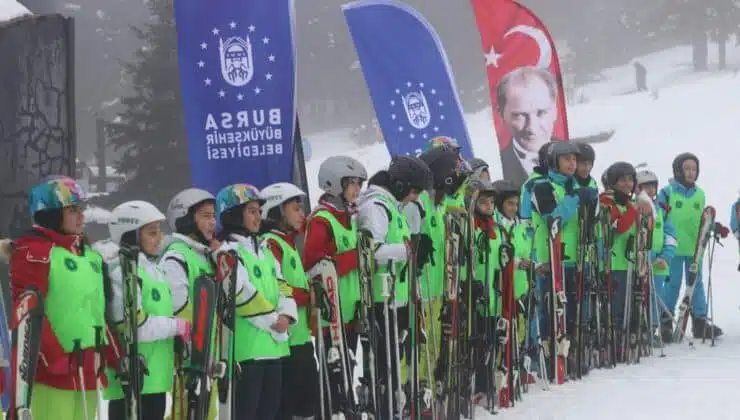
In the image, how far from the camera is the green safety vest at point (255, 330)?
6.78 meters

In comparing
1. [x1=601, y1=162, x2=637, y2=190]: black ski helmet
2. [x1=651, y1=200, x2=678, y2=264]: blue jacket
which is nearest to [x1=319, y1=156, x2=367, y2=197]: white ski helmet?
[x1=601, y1=162, x2=637, y2=190]: black ski helmet

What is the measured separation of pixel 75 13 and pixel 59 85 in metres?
41.7

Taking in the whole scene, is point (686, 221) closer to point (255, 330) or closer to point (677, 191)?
point (677, 191)

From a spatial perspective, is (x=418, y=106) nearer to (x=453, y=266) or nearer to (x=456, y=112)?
(x=456, y=112)

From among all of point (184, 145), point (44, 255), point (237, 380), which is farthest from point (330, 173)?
point (184, 145)

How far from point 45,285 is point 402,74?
23.8ft

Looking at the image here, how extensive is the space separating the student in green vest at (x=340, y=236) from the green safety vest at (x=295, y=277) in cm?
15

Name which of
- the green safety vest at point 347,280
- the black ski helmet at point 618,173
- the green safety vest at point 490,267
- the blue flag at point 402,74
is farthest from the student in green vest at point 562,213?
the green safety vest at point 347,280

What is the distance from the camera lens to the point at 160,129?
2305 cm

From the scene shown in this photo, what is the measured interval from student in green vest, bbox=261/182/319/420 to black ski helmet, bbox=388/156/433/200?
0.98m

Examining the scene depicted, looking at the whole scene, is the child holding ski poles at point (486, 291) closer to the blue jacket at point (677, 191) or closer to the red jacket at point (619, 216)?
the red jacket at point (619, 216)

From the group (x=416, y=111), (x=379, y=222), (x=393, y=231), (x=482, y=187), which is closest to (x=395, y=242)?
(x=393, y=231)

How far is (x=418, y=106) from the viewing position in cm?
1229

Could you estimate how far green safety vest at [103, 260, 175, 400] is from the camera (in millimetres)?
6133
